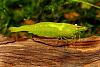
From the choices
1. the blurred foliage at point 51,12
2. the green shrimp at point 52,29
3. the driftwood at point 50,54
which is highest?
the blurred foliage at point 51,12

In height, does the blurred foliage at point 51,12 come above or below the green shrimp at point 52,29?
above

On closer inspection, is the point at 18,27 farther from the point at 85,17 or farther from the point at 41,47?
the point at 85,17

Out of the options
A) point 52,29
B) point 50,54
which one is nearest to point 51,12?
point 52,29

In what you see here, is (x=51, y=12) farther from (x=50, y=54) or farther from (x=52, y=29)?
(x=50, y=54)

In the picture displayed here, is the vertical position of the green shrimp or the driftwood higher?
the green shrimp

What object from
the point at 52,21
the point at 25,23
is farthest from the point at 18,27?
the point at 52,21
